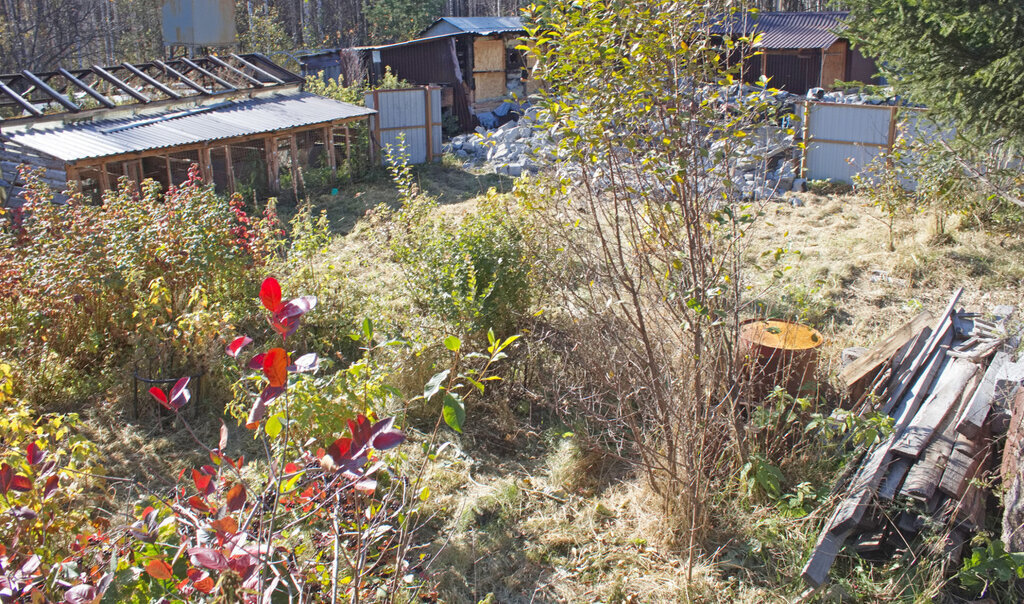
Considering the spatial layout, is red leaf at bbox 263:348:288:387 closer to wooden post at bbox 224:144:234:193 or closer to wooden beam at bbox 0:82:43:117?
wooden beam at bbox 0:82:43:117

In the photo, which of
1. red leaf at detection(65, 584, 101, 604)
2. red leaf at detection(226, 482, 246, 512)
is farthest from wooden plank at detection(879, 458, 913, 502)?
red leaf at detection(65, 584, 101, 604)

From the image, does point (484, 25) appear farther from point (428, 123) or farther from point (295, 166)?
point (295, 166)

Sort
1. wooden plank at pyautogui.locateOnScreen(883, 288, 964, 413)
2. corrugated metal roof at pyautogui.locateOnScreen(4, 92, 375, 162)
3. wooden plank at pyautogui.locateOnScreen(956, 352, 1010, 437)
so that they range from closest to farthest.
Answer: wooden plank at pyautogui.locateOnScreen(956, 352, 1010, 437), wooden plank at pyautogui.locateOnScreen(883, 288, 964, 413), corrugated metal roof at pyautogui.locateOnScreen(4, 92, 375, 162)

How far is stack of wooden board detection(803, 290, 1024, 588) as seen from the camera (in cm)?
359

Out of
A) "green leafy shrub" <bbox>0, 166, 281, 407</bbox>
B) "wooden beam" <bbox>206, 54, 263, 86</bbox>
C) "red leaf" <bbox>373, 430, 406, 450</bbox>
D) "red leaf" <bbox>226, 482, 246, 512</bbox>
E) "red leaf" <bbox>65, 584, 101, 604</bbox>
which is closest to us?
"red leaf" <bbox>65, 584, 101, 604</bbox>

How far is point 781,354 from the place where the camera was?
4684 mm

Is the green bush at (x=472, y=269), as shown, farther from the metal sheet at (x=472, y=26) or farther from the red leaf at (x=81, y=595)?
the metal sheet at (x=472, y=26)

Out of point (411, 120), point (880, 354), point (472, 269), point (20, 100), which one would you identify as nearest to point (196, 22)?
point (411, 120)

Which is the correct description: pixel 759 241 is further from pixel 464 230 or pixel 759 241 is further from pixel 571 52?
pixel 571 52

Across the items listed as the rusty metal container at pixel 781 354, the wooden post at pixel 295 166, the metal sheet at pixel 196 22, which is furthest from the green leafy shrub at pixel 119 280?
the metal sheet at pixel 196 22

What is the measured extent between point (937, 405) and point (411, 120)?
45.6 feet

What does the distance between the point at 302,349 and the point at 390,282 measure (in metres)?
2.07

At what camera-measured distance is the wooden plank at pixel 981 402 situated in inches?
152

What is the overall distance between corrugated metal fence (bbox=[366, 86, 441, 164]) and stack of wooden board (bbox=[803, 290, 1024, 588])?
41.5 feet
